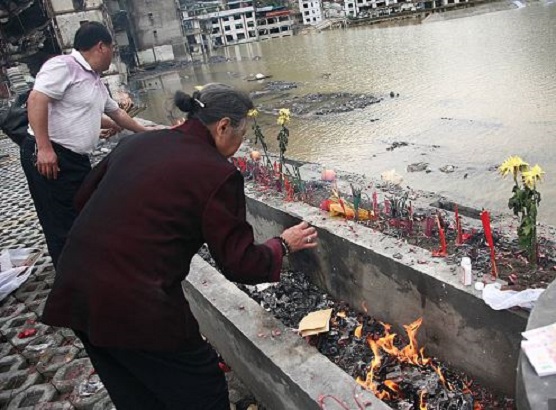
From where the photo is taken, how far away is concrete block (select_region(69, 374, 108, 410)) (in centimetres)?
296

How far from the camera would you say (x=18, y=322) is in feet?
12.9

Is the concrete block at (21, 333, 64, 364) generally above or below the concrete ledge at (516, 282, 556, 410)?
below

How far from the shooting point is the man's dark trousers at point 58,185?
129 inches

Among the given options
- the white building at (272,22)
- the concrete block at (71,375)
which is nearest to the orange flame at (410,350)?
the concrete block at (71,375)

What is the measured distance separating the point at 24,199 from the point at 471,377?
22.7 ft

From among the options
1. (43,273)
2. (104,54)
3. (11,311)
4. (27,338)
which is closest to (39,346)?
(27,338)

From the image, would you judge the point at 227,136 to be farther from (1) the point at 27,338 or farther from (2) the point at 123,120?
(1) the point at 27,338

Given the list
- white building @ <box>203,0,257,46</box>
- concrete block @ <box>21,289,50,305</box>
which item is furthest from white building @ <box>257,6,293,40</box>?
concrete block @ <box>21,289,50,305</box>

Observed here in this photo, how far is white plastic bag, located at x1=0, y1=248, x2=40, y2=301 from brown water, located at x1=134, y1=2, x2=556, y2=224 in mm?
4904

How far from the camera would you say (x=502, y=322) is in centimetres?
213

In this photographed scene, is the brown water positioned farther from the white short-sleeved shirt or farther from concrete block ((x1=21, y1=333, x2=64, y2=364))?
concrete block ((x1=21, y1=333, x2=64, y2=364))

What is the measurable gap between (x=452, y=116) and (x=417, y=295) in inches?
316

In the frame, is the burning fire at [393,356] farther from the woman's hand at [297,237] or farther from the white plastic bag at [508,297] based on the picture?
the woman's hand at [297,237]

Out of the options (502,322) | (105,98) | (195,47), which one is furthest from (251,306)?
(195,47)
